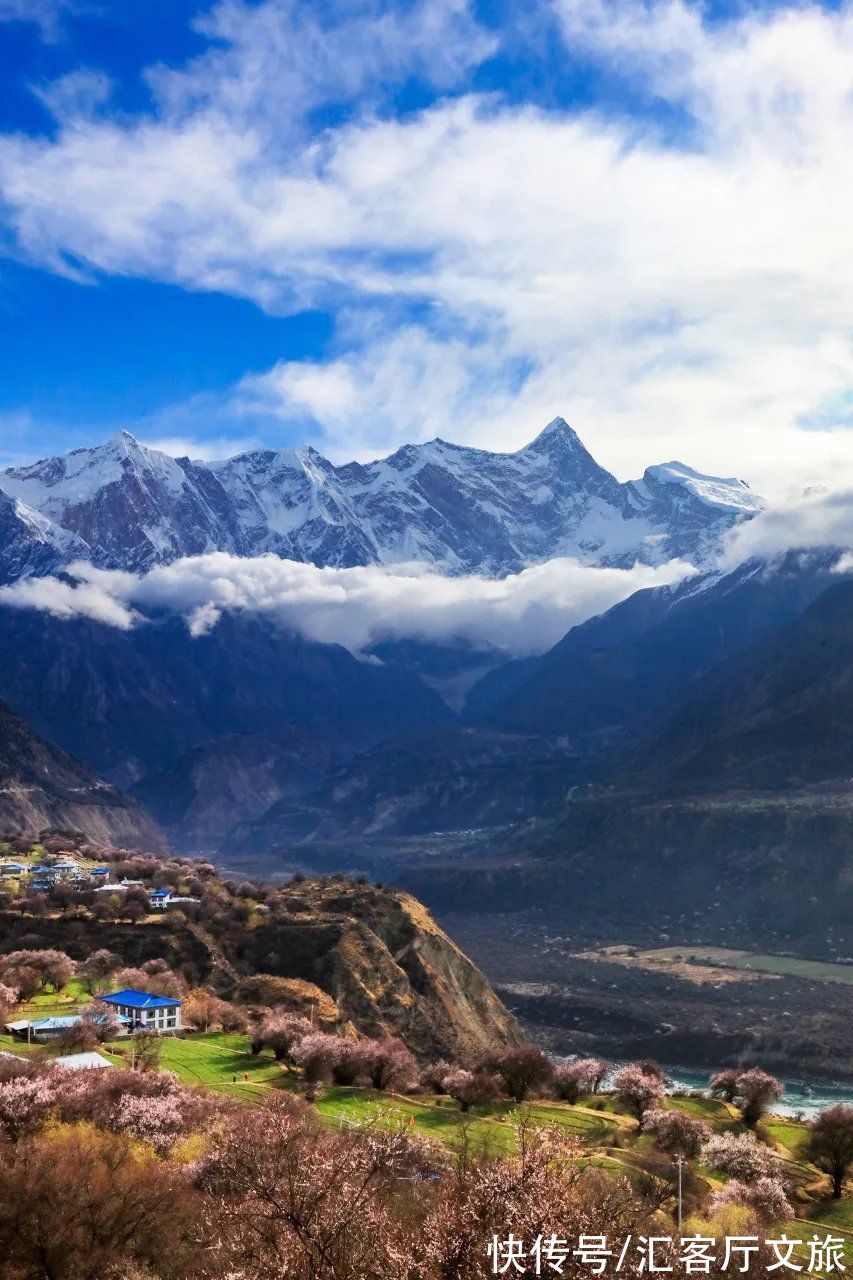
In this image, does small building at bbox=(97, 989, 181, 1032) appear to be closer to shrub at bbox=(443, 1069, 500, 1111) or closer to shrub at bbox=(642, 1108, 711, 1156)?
shrub at bbox=(443, 1069, 500, 1111)

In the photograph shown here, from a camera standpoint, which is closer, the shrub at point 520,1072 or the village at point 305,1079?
the village at point 305,1079

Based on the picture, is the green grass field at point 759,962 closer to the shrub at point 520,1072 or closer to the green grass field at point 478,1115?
the green grass field at point 478,1115

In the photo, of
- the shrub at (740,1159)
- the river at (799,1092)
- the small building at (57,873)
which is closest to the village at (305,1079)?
the shrub at (740,1159)

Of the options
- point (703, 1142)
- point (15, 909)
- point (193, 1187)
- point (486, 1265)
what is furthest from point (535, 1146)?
point (15, 909)

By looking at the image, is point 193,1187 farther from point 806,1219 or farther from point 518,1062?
point 518,1062

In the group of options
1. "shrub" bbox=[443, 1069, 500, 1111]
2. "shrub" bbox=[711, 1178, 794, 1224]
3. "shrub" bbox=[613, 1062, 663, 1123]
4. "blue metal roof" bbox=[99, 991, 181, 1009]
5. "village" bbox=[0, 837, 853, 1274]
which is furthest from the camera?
"blue metal roof" bbox=[99, 991, 181, 1009]

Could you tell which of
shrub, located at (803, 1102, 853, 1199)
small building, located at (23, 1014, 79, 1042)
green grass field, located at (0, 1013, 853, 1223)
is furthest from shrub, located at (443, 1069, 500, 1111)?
small building, located at (23, 1014, 79, 1042)

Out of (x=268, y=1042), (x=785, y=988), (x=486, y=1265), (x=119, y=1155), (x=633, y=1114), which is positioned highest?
(x=486, y=1265)
